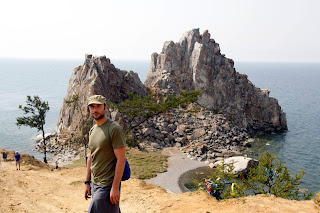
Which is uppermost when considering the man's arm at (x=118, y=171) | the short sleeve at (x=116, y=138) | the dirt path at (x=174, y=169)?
the short sleeve at (x=116, y=138)

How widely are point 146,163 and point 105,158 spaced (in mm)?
33883

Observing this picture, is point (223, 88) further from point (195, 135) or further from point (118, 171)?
point (118, 171)

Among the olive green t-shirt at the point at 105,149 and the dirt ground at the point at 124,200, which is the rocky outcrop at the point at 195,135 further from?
the olive green t-shirt at the point at 105,149

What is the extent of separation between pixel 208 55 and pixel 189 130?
2447 cm

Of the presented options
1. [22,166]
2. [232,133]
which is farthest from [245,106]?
[22,166]

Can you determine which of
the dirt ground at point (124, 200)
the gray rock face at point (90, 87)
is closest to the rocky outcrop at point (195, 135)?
the gray rock face at point (90, 87)

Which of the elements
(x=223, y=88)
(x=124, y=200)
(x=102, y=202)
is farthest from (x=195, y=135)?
(x=102, y=202)

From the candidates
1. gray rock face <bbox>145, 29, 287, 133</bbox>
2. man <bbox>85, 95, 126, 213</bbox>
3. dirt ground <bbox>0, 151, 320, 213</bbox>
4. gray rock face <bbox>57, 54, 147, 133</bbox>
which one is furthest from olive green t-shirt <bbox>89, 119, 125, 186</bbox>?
gray rock face <bbox>145, 29, 287, 133</bbox>

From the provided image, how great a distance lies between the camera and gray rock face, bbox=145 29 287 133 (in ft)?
218

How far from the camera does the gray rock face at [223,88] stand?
218 feet

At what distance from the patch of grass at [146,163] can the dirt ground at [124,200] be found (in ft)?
50.6

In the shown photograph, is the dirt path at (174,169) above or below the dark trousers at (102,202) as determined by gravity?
below

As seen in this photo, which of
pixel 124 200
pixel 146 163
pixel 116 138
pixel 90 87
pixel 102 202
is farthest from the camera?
pixel 90 87

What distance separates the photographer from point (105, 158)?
6.04 meters
